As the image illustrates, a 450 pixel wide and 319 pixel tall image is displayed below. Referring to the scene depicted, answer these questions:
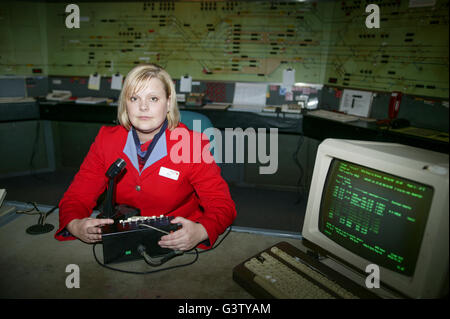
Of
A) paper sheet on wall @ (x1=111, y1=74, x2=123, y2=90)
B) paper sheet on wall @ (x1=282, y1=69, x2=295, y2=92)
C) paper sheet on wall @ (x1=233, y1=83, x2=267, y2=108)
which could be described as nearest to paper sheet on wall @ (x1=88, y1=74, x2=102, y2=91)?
paper sheet on wall @ (x1=111, y1=74, x2=123, y2=90)

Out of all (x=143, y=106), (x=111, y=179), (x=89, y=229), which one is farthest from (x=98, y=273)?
(x=143, y=106)

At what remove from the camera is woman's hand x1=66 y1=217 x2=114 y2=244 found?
945 mm

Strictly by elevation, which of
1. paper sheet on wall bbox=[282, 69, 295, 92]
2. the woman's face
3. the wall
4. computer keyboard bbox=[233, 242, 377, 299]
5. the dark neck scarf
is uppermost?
the wall

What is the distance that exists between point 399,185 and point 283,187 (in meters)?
2.70

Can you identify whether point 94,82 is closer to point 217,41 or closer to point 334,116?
point 217,41

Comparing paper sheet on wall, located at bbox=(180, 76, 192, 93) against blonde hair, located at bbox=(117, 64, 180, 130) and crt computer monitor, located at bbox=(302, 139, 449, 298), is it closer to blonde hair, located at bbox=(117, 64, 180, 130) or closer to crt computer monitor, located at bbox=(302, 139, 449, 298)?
blonde hair, located at bbox=(117, 64, 180, 130)

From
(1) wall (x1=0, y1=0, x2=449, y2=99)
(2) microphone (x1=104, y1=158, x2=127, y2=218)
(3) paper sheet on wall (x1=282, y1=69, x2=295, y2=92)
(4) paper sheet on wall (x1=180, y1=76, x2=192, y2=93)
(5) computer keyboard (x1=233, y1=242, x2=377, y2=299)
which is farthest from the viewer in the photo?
(4) paper sheet on wall (x1=180, y1=76, x2=192, y2=93)

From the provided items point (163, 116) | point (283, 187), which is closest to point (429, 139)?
point (283, 187)

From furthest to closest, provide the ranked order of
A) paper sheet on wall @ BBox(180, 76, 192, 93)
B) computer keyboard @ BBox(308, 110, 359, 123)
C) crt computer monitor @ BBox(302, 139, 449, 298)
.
Result: paper sheet on wall @ BBox(180, 76, 192, 93) < computer keyboard @ BBox(308, 110, 359, 123) < crt computer monitor @ BBox(302, 139, 449, 298)

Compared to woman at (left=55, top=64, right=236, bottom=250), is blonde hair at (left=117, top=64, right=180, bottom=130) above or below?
above

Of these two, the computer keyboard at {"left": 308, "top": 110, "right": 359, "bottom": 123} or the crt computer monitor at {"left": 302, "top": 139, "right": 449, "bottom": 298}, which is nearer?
the crt computer monitor at {"left": 302, "top": 139, "right": 449, "bottom": 298}

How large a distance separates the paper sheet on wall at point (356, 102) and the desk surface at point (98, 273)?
2.22 metres

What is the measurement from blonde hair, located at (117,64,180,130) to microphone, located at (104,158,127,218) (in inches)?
16.4

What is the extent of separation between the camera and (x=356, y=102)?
2.91 meters
